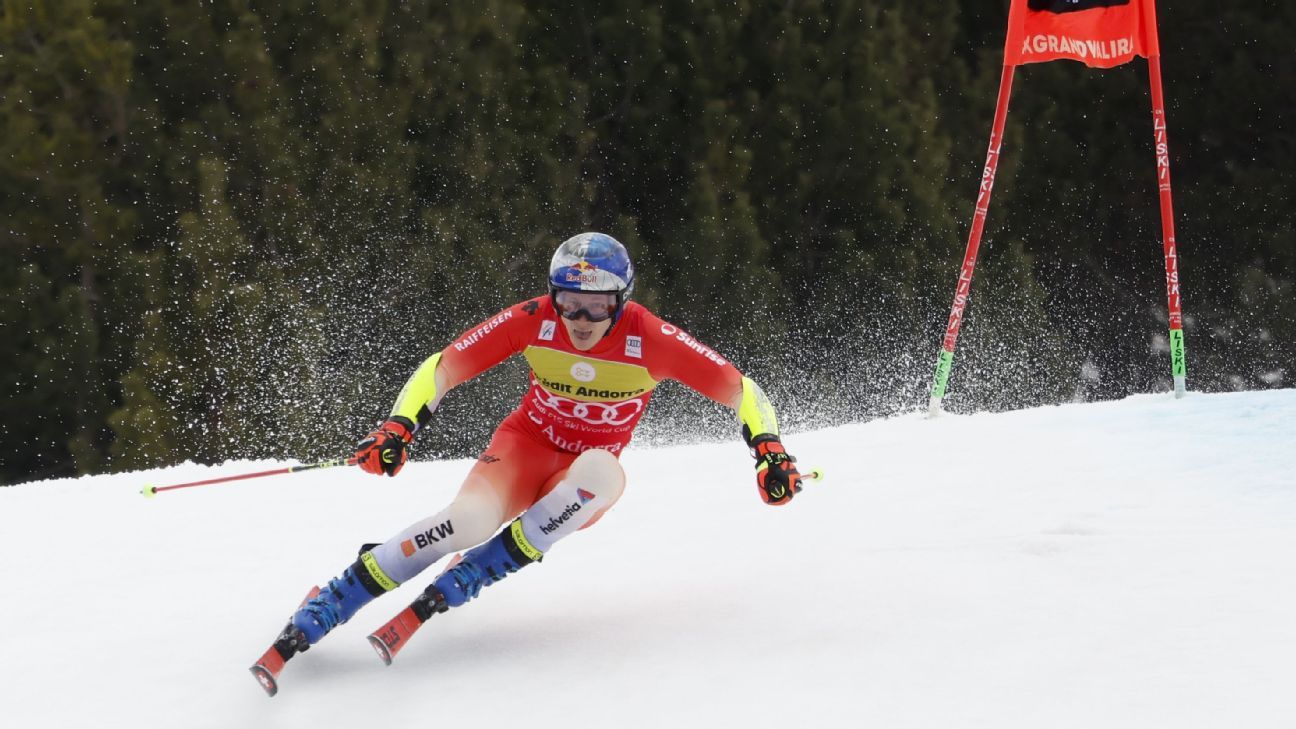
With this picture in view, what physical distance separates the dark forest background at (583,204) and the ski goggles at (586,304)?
8.55m

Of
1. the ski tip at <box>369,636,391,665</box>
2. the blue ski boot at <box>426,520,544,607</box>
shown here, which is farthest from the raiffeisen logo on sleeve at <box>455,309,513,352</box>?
the ski tip at <box>369,636,391,665</box>

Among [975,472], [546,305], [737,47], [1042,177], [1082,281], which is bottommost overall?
[975,472]

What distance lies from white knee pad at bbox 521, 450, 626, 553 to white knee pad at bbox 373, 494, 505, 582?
157 mm

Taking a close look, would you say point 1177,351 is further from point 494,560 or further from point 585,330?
point 494,560

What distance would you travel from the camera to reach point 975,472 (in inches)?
237

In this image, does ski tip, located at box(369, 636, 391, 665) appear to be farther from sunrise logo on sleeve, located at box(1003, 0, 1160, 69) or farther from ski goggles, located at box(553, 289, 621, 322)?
sunrise logo on sleeve, located at box(1003, 0, 1160, 69)

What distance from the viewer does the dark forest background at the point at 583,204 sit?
13211 mm

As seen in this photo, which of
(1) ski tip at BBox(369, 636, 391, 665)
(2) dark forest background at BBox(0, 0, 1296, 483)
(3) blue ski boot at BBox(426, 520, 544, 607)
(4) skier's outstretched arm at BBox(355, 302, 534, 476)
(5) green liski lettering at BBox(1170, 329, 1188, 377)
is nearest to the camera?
(1) ski tip at BBox(369, 636, 391, 665)

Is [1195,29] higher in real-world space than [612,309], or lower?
higher

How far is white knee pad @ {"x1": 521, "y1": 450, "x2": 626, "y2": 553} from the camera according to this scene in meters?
3.89

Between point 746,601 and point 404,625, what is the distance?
1073mm

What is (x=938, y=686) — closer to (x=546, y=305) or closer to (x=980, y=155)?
(x=546, y=305)

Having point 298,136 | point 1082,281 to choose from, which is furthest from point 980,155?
point 298,136

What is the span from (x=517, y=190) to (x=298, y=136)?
90.3 inches
